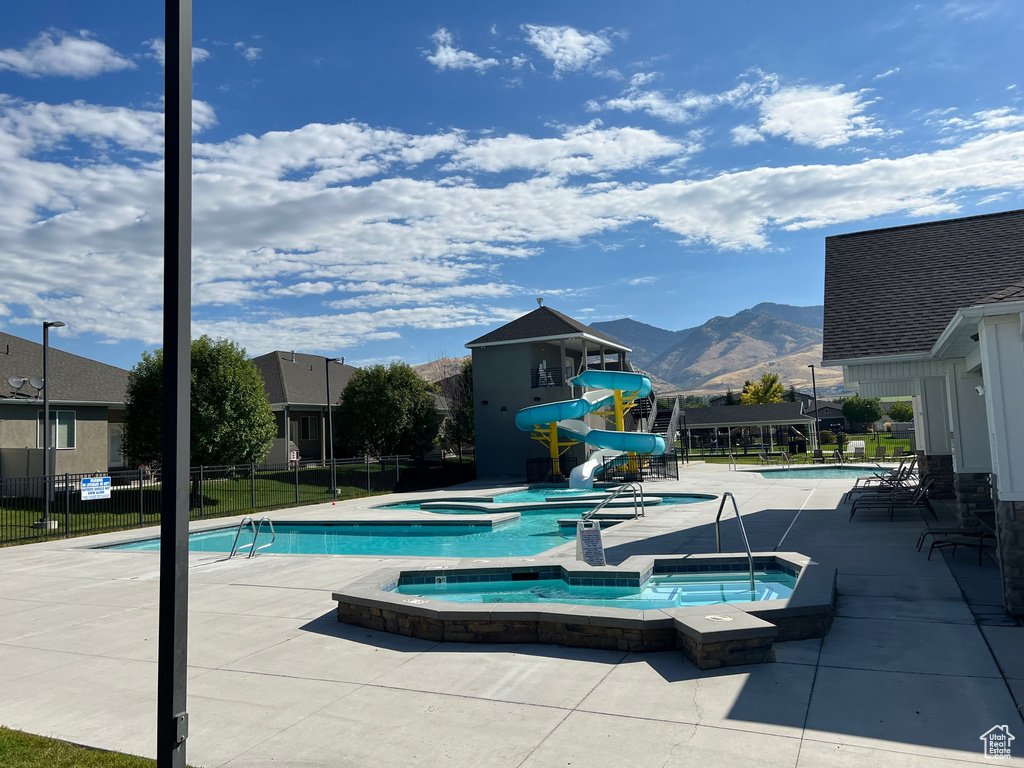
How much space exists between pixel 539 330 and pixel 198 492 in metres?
18.7

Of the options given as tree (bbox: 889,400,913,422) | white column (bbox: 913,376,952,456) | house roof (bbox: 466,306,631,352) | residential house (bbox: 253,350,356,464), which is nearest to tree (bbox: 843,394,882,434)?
tree (bbox: 889,400,913,422)

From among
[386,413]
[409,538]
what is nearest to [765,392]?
[386,413]

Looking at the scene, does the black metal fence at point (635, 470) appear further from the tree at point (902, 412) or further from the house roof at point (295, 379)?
the tree at point (902, 412)

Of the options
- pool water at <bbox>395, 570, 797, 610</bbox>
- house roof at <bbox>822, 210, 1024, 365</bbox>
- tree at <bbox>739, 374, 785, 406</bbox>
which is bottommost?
pool water at <bbox>395, 570, 797, 610</bbox>

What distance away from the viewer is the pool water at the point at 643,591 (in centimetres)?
901

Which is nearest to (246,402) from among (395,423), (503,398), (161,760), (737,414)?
(395,423)

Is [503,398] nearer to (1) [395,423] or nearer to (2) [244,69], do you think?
(1) [395,423]

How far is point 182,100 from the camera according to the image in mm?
3615

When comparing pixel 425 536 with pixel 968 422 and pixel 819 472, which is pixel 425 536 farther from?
pixel 819 472

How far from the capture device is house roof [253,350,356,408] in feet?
126

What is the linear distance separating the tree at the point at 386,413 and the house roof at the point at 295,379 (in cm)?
449

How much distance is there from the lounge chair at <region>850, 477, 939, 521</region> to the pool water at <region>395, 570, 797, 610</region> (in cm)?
642

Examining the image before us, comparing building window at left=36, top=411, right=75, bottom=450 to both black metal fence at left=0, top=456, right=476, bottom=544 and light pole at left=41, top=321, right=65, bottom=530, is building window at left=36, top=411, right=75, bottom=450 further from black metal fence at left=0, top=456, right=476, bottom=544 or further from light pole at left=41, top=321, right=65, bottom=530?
light pole at left=41, top=321, right=65, bottom=530

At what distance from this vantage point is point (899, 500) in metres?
15.5
